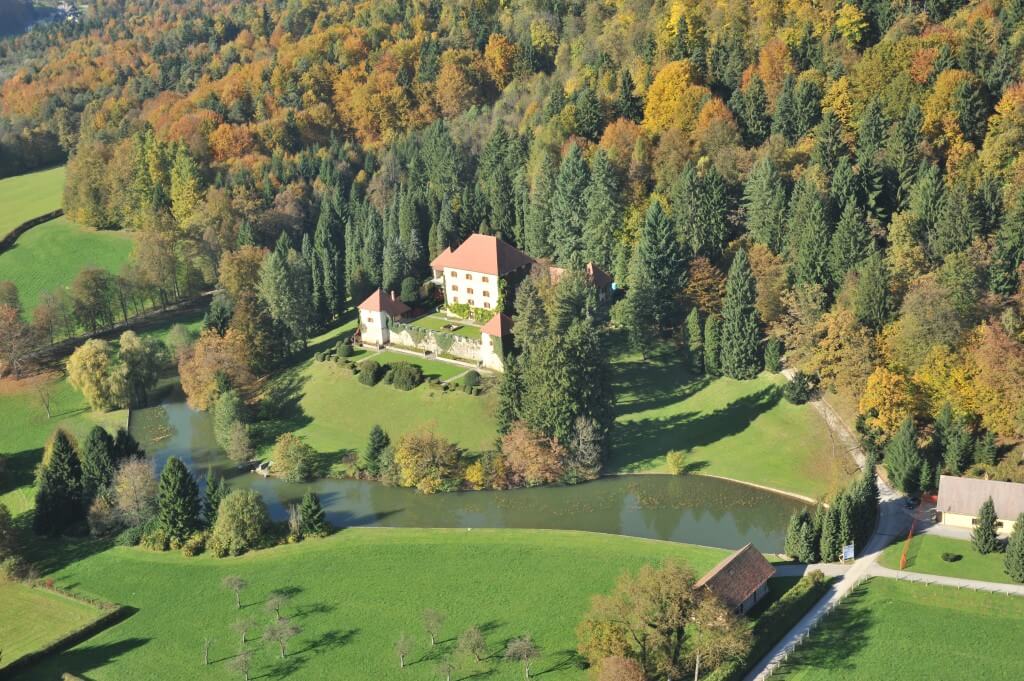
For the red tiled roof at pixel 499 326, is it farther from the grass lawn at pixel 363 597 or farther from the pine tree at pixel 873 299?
the pine tree at pixel 873 299

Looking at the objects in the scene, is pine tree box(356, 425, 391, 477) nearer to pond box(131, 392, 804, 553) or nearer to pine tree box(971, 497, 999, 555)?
pond box(131, 392, 804, 553)

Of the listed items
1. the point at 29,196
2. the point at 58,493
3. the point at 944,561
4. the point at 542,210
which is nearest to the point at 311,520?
the point at 58,493

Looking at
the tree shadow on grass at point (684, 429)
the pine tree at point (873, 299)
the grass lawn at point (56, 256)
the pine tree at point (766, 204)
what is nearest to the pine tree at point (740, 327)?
the tree shadow on grass at point (684, 429)

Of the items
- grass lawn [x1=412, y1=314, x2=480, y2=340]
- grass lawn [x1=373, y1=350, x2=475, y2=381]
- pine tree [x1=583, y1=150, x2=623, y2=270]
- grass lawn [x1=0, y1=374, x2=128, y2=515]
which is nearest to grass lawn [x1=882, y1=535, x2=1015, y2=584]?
grass lawn [x1=373, y1=350, x2=475, y2=381]

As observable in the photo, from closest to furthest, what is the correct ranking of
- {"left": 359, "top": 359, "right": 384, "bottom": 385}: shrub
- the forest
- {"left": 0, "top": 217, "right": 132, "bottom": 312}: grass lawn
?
1. the forest
2. {"left": 359, "top": 359, "right": 384, "bottom": 385}: shrub
3. {"left": 0, "top": 217, "right": 132, "bottom": 312}: grass lawn

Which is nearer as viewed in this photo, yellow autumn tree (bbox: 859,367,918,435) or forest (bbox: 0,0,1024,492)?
yellow autumn tree (bbox: 859,367,918,435)

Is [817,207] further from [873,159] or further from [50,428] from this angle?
[50,428]

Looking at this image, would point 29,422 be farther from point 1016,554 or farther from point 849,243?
point 1016,554
